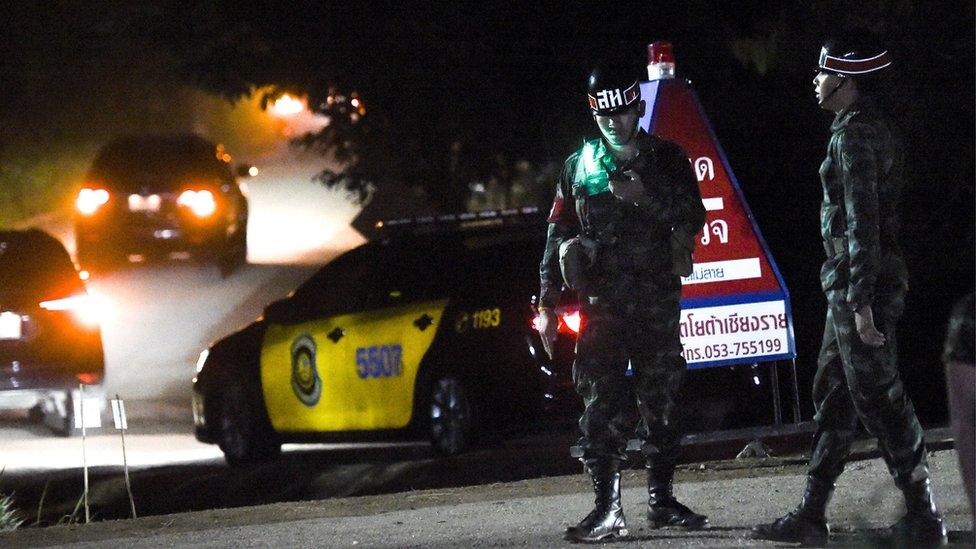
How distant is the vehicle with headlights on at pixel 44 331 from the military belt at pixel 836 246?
8.05 metres

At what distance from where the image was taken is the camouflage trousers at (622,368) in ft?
23.2

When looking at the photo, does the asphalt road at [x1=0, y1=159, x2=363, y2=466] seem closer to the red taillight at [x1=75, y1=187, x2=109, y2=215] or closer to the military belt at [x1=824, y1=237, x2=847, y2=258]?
the red taillight at [x1=75, y1=187, x2=109, y2=215]

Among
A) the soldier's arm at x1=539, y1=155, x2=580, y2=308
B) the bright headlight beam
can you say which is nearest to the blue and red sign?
the soldier's arm at x1=539, y1=155, x2=580, y2=308

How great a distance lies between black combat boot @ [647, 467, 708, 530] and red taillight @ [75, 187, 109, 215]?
15.7 m

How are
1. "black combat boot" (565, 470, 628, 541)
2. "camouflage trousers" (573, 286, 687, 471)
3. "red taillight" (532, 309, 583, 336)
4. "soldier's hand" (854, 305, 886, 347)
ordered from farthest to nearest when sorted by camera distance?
"red taillight" (532, 309, 583, 336), "camouflage trousers" (573, 286, 687, 471), "black combat boot" (565, 470, 628, 541), "soldier's hand" (854, 305, 886, 347)

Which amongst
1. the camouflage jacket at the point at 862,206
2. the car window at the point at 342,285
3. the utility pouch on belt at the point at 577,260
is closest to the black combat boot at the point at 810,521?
the camouflage jacket at the point at 862,206

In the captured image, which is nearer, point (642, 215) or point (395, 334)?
point (642, 215)

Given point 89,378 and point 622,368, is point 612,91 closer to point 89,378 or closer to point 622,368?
point 622,368

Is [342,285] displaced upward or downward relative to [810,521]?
upward

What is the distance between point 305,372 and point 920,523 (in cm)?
642

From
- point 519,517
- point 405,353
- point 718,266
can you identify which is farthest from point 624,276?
point 405,353

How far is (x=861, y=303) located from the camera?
6258 millimetres

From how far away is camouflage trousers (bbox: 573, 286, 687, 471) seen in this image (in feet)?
23.2

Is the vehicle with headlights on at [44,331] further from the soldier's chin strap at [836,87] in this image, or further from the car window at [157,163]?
the soldier's chin strap at [836,87]
